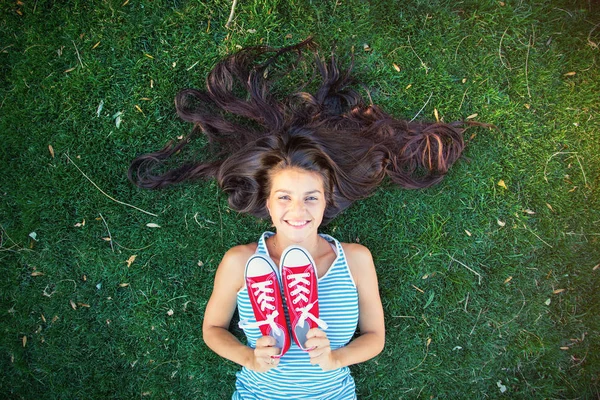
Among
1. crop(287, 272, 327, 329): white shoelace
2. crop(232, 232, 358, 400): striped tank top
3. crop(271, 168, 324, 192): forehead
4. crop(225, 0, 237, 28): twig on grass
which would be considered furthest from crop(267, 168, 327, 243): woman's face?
crop(225, 0, 237, 28): twig on grass

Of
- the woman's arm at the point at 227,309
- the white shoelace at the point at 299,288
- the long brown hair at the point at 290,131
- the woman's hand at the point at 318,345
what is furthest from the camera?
the long brown hair at the point at 290,131

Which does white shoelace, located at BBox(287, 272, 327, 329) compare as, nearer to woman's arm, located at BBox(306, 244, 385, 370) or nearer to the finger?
the finger

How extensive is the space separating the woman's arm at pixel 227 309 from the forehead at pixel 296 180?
642mm

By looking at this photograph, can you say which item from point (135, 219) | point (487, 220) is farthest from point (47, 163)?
point (487, 220)

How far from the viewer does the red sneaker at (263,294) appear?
3.06 m

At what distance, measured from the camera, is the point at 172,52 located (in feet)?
12.0

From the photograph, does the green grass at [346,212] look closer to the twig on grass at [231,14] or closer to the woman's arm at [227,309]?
the twig on grass at [231,14]

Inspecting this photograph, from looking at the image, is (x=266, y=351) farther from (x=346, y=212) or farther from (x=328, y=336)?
(x=346, y=212)

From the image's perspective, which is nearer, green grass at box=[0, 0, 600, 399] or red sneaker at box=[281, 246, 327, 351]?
red sneaker at box=[281, 246, 327, 351]

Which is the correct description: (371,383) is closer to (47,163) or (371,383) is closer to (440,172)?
(440,172)

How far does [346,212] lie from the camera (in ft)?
12.3

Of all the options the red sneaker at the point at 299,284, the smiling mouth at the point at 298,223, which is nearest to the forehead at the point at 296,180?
the smiling mouth at the point at 298,223

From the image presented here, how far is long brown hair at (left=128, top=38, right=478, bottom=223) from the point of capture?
3453mm

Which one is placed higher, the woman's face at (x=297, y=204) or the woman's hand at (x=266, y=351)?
the woman's face at (x=297, y=204)
